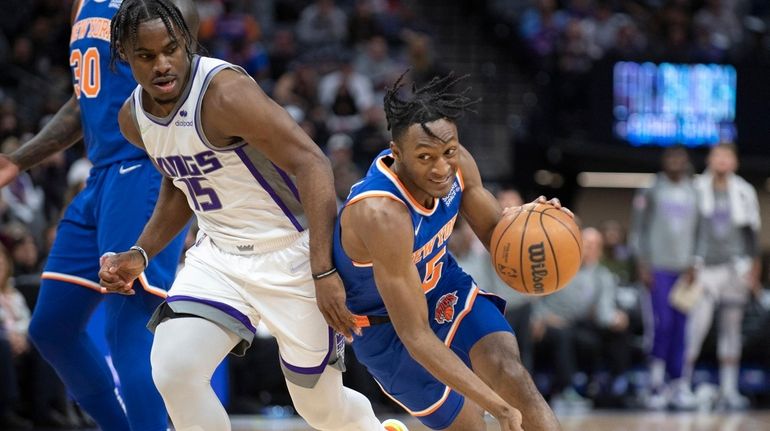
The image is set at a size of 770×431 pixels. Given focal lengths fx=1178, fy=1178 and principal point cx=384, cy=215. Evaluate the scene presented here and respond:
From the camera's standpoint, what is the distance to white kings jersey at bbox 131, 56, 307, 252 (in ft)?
12.8

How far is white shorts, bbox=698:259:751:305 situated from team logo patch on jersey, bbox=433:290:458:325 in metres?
6.04

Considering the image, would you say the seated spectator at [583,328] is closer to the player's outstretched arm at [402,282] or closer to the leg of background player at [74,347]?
the leg of background player at [74,347]

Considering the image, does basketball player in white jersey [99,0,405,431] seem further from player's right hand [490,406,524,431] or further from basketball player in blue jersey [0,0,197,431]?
player's right hand [490,406,524,431]

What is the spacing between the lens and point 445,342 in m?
4.35

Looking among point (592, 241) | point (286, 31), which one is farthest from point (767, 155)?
point (286, 31)

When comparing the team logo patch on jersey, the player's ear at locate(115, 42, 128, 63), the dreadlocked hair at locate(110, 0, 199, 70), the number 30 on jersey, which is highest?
the dreadlocked hair at locate(110, 0, 199, 70)

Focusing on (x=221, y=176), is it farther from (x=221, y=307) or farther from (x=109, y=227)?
(x=109, y=227)

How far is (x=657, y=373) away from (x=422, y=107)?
21.6ft

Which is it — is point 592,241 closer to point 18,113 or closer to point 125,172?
point 18,113

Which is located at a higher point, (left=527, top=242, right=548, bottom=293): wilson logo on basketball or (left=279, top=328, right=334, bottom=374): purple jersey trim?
(left=527, top=242, right=548, bottom=293): wilson logo on basketball

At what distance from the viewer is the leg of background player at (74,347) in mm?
4410

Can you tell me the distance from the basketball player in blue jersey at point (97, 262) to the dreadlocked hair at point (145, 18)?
1.06 ft

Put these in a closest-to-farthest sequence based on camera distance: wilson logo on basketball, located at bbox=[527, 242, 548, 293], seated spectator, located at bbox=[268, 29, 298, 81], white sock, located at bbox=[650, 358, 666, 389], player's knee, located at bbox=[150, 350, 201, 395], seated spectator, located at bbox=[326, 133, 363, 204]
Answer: player's knee, located at bbox=[150, 350, 201, 395] → wilson logo on basketball, located at bbox=[527, 242, 548, 293] → seated spectator, located at bbox=[326, 133, 363, 204] → white sock, located at bbox=[650, 358, 666, 389] → seated spectator, located at bbox=[268, 29, 298, 81]

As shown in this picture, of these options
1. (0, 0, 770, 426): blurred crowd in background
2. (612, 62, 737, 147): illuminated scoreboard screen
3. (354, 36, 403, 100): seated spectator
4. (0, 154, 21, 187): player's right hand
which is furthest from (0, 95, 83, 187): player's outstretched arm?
(612, 62, 737, 147): illuminated scoreboard screen
